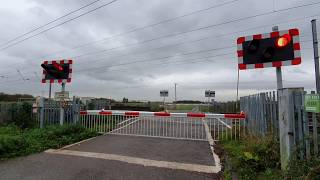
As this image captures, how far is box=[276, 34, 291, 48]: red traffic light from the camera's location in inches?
255

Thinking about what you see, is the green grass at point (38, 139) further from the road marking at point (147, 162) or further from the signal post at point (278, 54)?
the signal post at point (278, 54)

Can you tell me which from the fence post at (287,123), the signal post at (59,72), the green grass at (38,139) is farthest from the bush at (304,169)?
the signal post at (59,72)

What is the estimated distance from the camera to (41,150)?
924 centimetres

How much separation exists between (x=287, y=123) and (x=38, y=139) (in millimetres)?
8144

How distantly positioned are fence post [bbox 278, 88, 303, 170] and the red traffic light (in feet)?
4.16

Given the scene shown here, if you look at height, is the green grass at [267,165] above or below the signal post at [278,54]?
below

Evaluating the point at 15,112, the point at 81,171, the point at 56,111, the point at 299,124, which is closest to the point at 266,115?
the point at 299,124

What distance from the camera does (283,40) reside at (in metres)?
6.48

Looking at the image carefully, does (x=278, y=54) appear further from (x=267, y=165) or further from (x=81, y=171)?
(x=81, y=171)

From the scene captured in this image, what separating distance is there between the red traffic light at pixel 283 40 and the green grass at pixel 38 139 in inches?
295

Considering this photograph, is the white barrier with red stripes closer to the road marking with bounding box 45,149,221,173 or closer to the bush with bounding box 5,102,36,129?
the bush with bounding box 5,102,36,129

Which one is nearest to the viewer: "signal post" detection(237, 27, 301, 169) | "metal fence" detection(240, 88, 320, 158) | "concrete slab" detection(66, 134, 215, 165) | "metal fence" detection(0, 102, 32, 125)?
"metal fence" detection(240, 88, 320, 158)

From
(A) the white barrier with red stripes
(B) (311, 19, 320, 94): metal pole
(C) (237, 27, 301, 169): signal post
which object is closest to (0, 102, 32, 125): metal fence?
(A) the white barrier with red stripes

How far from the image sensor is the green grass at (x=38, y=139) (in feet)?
28.6
